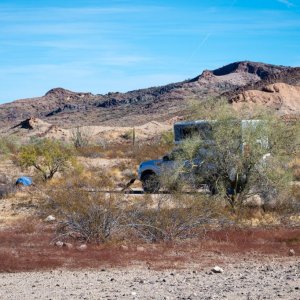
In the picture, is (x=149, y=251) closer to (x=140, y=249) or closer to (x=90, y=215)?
(x=140, y=249)

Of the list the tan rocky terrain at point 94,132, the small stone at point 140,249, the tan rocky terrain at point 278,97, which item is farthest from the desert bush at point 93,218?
the tan rocky terrain at point 278,97

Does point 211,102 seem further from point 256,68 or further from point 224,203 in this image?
point 256,68

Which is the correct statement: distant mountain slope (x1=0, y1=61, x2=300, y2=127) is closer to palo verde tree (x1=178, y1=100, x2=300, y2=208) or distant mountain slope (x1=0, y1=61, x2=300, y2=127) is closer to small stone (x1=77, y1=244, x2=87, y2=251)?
palo verde tree (x1=178, y1=100, x2=300, y2=208)

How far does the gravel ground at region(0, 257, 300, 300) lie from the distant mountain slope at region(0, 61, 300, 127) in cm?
10080

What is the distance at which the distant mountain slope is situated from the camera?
411ft

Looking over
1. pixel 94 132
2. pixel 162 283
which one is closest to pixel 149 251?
pixel 162 283

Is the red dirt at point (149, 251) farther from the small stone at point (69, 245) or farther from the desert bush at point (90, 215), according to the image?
the desert bush at point (90, 215)

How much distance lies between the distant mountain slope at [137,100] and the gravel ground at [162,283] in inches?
3969

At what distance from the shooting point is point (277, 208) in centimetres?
1856

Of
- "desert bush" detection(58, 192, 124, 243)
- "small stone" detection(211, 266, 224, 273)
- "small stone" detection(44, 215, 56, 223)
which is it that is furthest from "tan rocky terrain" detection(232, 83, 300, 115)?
"small stone" detection(211, 266, 224, 273)

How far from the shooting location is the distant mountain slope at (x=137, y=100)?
12519 cm

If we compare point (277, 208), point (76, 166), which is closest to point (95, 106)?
point (76, 166)

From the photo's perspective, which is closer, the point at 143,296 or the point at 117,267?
the point at 143,296

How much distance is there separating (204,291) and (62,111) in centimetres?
15463
